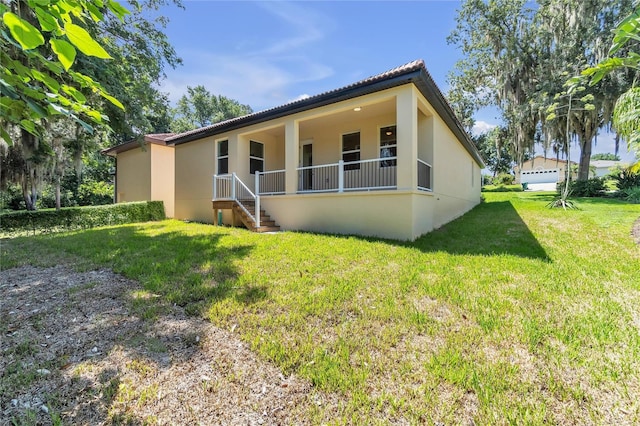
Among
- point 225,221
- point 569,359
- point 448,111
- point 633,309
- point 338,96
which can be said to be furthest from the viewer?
point 225,221

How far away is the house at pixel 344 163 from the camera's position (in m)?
6.72

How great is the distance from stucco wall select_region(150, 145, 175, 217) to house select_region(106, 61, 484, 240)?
2228mm

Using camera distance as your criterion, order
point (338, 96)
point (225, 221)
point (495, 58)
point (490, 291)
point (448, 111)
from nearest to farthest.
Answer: point (490, 291)
point (338, 96)
point (448, 111)
point (225, 221)
point (495, 58)

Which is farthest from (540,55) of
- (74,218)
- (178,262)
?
(74,218)

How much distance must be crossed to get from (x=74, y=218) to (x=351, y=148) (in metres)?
11.9

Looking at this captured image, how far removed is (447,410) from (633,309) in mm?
3009

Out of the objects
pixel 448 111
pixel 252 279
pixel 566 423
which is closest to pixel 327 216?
pixel 252 279

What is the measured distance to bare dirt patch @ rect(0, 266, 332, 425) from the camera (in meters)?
1.92

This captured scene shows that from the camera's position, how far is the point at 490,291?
147 inches

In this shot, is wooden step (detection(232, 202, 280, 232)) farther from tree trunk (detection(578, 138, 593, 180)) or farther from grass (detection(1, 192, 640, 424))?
tree trunk (detection(578, 138, 593, 180))

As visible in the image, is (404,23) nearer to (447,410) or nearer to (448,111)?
(448,111)

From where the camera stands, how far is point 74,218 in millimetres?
12008

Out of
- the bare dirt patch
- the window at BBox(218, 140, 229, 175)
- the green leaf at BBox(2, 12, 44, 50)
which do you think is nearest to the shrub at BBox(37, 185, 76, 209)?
the window at BBox(218, 140, 229, 175)

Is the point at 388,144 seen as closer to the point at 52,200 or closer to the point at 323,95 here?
the point at 323,95
